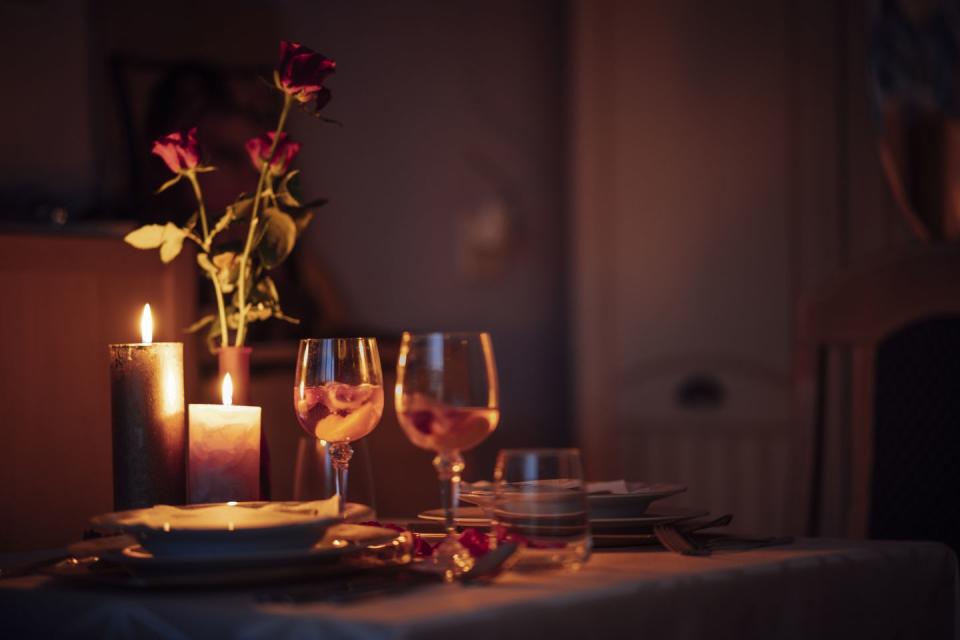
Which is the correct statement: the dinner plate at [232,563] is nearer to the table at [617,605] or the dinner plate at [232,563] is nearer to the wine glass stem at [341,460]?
the table at [617,605]

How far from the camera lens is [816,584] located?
3.46ft

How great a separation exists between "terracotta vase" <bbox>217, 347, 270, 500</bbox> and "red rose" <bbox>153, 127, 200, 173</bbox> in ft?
0.62

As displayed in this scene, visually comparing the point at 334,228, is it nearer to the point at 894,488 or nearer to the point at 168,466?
the point at 894,488

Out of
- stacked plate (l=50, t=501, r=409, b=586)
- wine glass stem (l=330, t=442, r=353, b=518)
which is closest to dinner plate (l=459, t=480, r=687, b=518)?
wine glass stem (l=330, t=442, r=353, b=518)

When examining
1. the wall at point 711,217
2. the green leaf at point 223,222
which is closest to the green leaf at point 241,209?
→ the green leaf at point 223,222

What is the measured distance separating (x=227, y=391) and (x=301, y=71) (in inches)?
12.7

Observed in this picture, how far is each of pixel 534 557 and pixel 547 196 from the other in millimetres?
3305

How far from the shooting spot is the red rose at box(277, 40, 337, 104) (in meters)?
1.19

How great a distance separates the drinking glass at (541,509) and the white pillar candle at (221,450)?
30 cm

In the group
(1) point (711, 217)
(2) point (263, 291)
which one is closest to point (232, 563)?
(2) point (263, 291)

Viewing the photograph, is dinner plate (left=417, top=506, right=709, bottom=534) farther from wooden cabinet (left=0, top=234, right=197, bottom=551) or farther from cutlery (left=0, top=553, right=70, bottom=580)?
wooden cabinet (left=0, top=234, right=197, bottom=551)

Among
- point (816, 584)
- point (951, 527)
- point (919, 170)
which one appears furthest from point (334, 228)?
point (816, 584)

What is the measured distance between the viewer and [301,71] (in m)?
1.19

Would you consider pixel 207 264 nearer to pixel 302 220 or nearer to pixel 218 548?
pixel 302 220
